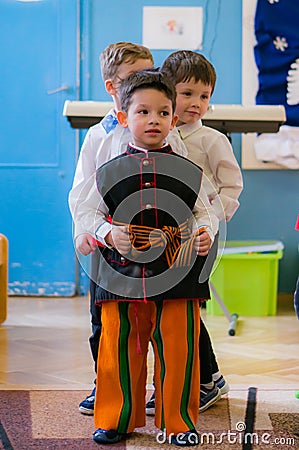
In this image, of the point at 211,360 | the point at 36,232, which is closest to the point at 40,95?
the point at 36,232

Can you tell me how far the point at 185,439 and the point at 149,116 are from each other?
27.4 inches

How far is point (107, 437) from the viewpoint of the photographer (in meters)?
1.69

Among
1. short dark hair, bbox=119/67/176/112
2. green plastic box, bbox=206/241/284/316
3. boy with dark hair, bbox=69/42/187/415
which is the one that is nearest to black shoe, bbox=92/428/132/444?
boy with dark hair, bbox=69/42/187/415

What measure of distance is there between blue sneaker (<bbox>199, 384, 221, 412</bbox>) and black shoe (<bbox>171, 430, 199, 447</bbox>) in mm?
287

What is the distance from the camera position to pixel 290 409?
6.45 feet

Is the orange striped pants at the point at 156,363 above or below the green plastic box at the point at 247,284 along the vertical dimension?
above

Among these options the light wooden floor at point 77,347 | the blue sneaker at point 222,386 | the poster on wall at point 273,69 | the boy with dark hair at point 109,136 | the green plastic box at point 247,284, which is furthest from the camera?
the poster on wall at point 273,69

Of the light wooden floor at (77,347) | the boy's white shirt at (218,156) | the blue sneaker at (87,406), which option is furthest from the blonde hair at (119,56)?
the light wooden floor at (77,347)

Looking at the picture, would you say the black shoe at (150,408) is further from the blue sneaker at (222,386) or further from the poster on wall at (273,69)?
the poster on wall at (273,69)

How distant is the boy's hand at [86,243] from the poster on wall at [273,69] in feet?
8.48

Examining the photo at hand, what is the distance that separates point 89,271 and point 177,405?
364 millimetres

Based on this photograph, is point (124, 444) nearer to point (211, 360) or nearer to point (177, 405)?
point (177, 405)

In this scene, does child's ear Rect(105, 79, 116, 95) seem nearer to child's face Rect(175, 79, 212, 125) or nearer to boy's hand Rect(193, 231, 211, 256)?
child's face Rect(175, 79, 212, 125)

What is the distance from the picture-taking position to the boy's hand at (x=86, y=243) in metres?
1.70
